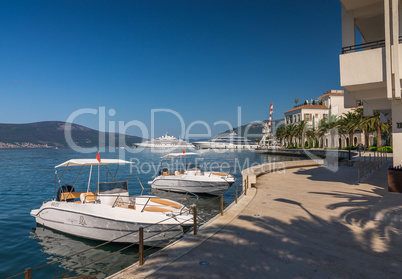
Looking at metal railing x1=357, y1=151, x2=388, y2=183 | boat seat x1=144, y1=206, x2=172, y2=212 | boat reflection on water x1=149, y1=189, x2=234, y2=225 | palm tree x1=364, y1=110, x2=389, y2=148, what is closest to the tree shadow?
boat seat x1=144, y1=206, x2=172, y2=212

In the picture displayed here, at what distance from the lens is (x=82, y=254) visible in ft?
33.3

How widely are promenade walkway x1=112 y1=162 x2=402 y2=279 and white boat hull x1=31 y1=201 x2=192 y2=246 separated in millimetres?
2280

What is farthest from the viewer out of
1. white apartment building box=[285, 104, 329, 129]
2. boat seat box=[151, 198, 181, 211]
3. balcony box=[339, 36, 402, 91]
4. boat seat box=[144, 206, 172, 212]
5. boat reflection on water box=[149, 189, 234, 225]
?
white apartment building box=[285, 104, 329, 129]

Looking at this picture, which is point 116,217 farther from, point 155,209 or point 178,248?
point 178,248

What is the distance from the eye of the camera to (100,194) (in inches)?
446

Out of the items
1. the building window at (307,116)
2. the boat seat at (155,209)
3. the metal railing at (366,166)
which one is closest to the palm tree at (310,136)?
the building window at (307,116)

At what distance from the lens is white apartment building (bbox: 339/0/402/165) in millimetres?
11930

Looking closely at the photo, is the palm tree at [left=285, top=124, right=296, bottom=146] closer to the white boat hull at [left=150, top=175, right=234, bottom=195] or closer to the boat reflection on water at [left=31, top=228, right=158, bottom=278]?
the white boat hull at [left=150, top=175, right=234, bottom=195]

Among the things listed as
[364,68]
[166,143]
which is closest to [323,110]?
[364,68]

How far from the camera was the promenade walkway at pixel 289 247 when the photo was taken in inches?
203

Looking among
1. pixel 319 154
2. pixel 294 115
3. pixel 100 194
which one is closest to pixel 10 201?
pixel 100 194

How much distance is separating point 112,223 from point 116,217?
1.02 feet

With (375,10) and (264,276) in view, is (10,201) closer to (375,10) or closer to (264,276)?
(264,276)

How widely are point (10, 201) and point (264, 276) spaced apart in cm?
2312
